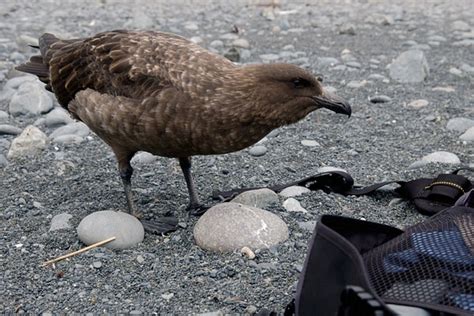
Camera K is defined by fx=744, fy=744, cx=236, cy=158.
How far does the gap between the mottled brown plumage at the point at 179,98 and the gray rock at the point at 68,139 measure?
3.93 feet

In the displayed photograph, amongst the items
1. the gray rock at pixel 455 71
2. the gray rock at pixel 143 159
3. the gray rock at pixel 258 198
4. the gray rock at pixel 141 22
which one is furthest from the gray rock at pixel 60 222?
the gray rock at pixel 141 22

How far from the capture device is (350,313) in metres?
2.33

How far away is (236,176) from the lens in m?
5.05

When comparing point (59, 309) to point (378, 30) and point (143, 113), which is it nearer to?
point (143, 113)

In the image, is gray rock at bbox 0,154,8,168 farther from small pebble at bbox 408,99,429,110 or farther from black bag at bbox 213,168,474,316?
small pebble at bbox 408,99,429,110

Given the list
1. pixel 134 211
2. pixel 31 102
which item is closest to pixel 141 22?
pixel 31 102

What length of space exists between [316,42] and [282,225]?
6063 mm

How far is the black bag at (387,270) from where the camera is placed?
2387 millimetres

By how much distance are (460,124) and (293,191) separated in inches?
83.8

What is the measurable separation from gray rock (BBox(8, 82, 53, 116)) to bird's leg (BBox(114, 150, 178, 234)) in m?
2.26

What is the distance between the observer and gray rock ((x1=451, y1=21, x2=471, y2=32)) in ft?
34.3

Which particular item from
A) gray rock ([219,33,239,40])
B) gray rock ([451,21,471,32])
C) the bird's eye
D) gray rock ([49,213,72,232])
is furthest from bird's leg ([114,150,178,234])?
gray rock ([451,21,471,32])

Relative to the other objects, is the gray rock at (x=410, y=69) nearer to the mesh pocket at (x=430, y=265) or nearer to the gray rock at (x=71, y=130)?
the gray rock at (x=71, y=130)

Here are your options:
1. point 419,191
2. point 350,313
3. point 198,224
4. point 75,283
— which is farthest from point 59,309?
point 419,191
